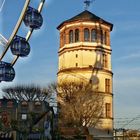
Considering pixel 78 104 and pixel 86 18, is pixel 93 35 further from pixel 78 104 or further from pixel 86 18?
pixel 78 104

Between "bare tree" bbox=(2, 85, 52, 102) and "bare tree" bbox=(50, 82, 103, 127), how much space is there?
3.51m

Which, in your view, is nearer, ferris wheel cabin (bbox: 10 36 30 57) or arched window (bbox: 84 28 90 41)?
ferris wheel cabin (bbox: 10 36 30 57)

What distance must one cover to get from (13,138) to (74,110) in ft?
68.5

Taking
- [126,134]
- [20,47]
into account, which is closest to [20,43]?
[20,47]

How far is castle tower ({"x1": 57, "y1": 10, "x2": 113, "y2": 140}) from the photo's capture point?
75250 millimetres

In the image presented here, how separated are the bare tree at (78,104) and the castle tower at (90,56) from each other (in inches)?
247

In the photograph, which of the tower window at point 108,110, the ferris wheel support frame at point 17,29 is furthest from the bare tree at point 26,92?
the ferris wheel support frame at point 17,29

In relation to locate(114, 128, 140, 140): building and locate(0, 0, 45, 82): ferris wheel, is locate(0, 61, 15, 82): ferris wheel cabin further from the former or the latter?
locate(114, 128, 140, 140): building

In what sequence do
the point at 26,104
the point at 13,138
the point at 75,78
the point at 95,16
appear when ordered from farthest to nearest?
the point at 95,16, the point at 75,78, the point at 26,104, the point at 13,138

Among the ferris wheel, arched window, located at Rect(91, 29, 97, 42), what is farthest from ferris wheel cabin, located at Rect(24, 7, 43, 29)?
arched window, located at Rect(91, 29, 97, 42)

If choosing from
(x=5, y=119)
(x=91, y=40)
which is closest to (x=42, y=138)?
(x=5, y=119)

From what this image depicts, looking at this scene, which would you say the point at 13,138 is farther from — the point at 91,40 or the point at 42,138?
the point at 91,40

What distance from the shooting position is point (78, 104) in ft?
204

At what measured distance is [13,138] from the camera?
4094 cm
